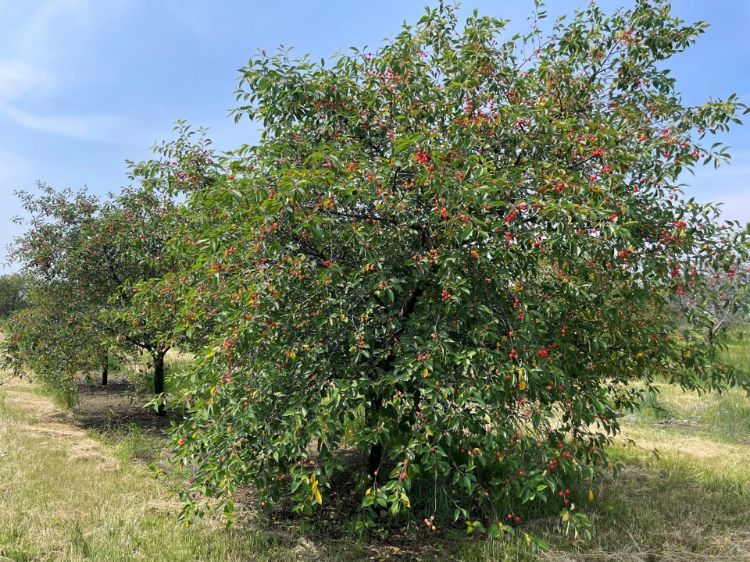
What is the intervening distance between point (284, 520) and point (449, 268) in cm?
315

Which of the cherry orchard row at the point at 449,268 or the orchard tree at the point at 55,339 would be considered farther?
the orchard tree at the point at 55,339

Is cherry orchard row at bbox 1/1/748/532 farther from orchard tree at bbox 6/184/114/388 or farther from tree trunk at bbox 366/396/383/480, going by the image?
orchard tree at bbox 6/184/114/388

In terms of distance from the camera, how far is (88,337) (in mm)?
8453

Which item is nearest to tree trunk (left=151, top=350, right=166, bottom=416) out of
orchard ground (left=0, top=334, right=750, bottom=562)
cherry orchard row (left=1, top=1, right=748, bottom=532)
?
orchard ground (left=0, top=334, right=750, bottom=562)

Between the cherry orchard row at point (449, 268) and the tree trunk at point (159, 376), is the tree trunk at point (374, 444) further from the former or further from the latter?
the tree trunk at point (159, 376)

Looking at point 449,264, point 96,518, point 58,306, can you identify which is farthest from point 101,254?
point 449,264

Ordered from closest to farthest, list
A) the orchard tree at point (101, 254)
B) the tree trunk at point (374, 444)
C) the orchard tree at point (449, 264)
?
the orchard tree at point (449, 264), the tree trunk at point (374, 444), the orchard tree at point (101, 254)

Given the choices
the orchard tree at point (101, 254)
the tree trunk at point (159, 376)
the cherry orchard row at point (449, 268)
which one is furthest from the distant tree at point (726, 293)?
the tree trunk at point (159, 376)

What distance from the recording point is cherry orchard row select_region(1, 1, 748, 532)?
11.5 ft

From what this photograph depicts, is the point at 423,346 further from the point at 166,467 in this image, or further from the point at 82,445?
the point at 82,445

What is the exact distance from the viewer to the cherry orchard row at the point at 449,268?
11.5ft

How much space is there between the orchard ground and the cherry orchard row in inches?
22.2

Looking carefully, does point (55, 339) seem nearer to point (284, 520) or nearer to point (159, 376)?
point (159, 376)

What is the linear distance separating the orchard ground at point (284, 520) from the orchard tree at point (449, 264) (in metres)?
0.51
